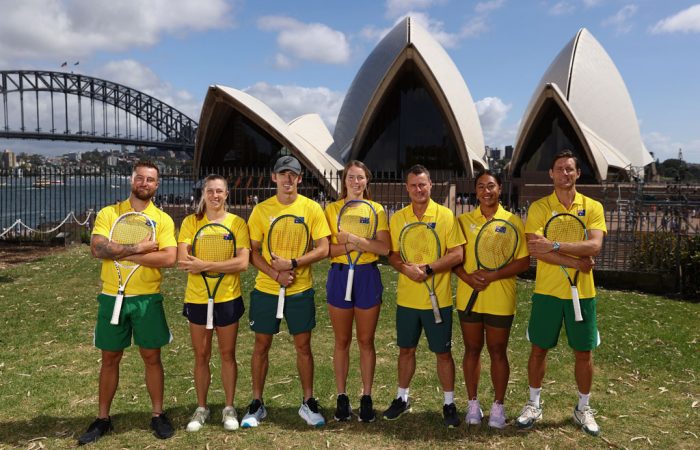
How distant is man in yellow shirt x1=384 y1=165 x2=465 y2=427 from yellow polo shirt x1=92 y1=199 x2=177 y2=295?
193 centimetres

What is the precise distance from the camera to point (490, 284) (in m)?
4.07

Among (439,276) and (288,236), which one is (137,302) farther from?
(439,276)

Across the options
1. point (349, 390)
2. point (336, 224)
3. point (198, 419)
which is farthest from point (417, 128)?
point (198, 419)

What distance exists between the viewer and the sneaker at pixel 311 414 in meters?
4.15

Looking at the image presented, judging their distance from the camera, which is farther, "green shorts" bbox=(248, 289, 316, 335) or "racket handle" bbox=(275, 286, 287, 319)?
"green shorts" bbox=(248, 289, 316, 335)

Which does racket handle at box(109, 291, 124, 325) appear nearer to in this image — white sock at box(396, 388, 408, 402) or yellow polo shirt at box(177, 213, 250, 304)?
yellow polo shirt at box(177, 213, 250, 304)

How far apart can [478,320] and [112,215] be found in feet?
10.3

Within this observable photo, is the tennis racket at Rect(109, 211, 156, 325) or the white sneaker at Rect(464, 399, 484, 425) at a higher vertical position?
the tennis racket at Rect(109, 211, 156, 325)

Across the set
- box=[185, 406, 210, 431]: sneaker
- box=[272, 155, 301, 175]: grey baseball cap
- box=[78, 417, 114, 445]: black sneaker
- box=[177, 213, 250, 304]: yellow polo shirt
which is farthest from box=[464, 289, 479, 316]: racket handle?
box=[78, 417, 114, 445]: black sneaker

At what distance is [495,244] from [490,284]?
338 millimetres

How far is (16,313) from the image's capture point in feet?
25.8

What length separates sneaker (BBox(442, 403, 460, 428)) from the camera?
13.6ft

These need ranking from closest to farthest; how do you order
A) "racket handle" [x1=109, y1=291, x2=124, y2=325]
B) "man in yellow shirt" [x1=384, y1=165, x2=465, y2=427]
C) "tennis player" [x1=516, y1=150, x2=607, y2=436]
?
"racket handle" [x1=109, y1=291, x2=124, y2=325] → "tennis player" [x1=516, y1=150, x2=607, y2=436] → "man in yellow shirt" [x1=384, y1=165, x2=465, y2=427]

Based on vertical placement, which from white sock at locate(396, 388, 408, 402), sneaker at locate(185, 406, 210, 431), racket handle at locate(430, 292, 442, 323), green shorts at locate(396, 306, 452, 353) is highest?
racket handle at locate(430, 292, 442, 323)
